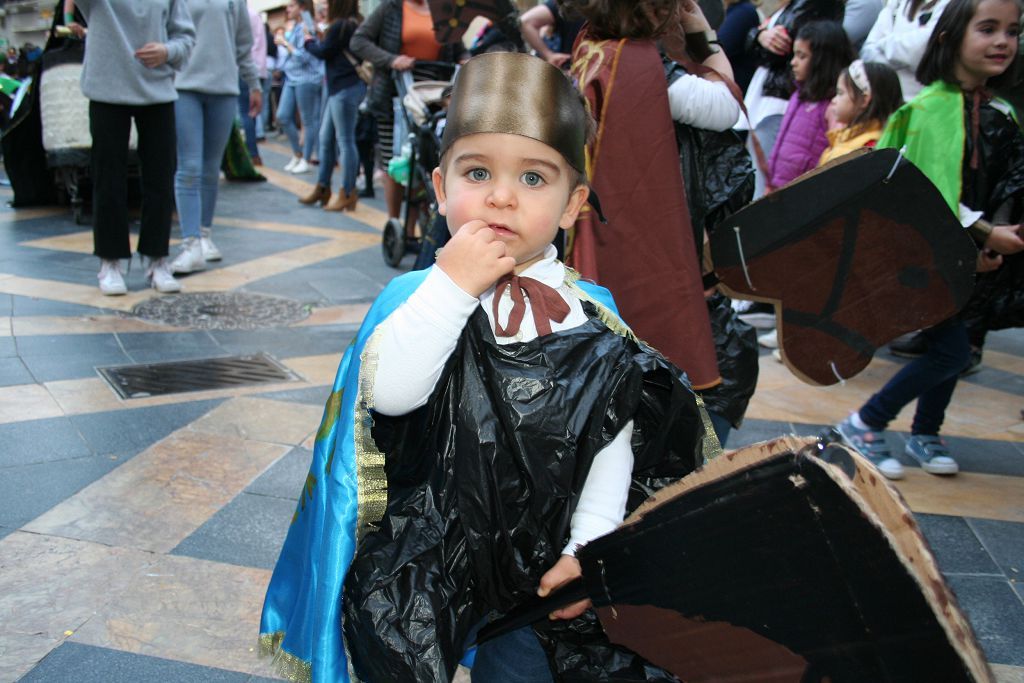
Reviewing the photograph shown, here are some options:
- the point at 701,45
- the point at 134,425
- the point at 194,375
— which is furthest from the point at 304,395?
the point at 701,45

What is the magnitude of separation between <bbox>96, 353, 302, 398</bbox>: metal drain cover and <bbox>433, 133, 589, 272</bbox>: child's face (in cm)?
278

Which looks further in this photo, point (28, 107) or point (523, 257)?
point (28, 107)

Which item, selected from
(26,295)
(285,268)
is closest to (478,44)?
(285,268)

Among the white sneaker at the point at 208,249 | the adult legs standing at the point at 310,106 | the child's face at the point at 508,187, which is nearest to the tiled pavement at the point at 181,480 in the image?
the white sneaker at the point at 208,249

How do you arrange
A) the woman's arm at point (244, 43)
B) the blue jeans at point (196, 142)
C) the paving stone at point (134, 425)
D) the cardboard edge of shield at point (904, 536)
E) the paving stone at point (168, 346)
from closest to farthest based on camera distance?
the cardboard edge of shield at point (904, 536)
the paving stone at point (134, 425)
the paving stone at point (168, 346)
the blue jeans at point (196, 142)
the woman's arm at point (244, 43)

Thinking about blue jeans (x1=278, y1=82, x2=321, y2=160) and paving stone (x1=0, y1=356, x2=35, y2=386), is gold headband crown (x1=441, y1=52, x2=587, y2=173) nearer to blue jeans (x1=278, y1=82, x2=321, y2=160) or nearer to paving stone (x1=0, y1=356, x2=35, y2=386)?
paving stone (x1=0, y1=356, x2=35, y2=386)

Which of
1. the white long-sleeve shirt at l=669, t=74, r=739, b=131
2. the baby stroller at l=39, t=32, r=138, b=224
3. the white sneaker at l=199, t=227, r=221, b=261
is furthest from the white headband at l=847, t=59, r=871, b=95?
the baby stroller at l=39, t=32, r=138, b=224

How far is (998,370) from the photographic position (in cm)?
517

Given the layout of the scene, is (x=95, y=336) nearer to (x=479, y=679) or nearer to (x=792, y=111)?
(x=479, y=679)

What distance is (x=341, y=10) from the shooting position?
821cm

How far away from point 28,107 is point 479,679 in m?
7.17

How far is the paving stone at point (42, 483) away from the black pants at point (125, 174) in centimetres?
244

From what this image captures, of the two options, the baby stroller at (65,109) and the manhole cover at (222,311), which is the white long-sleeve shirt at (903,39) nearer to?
the manhole cover at (222,311)

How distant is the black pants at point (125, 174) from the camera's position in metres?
5.06
